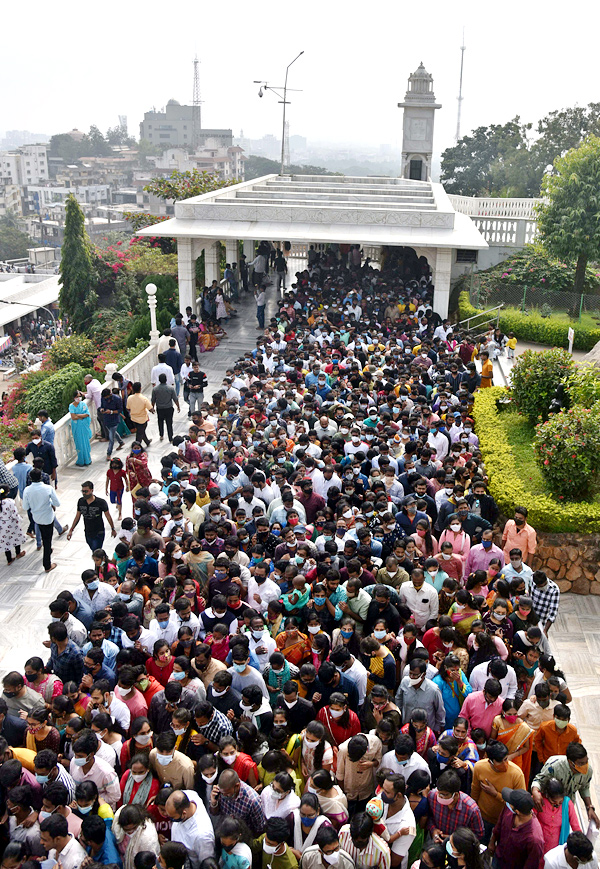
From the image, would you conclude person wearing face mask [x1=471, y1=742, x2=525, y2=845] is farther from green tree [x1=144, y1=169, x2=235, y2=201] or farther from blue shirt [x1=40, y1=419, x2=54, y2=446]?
green tree [x1=144, y1=169, x2=235, y2=201]

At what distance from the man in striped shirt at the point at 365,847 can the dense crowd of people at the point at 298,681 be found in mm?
12

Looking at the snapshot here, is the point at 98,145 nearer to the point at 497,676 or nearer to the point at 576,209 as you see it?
the point at 576,209

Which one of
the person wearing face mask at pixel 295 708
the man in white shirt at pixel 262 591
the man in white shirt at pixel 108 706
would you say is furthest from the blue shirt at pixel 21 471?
the person wearing face mask at pixel 295 708

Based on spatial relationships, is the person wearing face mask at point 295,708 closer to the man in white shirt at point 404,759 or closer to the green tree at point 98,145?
the man in white shirt at point 404,759

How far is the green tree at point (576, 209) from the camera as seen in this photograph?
79.5ft

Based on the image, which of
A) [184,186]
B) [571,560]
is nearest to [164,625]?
[571,560]

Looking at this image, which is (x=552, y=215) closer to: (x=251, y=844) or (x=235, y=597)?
(x=235, y=597)

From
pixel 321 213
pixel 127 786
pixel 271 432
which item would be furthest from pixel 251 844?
pixel 321 213

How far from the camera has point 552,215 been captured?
82.4 ft

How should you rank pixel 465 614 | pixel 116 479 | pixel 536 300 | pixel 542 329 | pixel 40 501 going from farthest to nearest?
1. pixel 536 300
2. pixel 542 329
3. pixel 116 479
4. pixel 40 501
5. pixel 465 614

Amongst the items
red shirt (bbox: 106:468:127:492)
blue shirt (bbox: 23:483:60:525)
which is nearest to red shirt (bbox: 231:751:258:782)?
blue shirt (bbox: 23:483:60:525)

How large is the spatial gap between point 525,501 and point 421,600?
13.0ft

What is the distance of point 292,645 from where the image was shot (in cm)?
667

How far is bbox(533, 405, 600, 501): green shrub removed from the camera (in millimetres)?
10992
